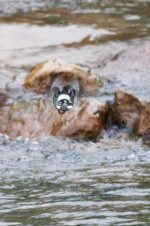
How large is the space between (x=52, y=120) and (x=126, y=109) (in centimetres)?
76

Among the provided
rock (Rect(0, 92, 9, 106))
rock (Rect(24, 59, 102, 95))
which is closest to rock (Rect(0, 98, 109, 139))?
rock (Rect(0, 92, 9, 106))

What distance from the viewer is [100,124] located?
912 cm

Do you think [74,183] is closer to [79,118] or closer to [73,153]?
[73,153]

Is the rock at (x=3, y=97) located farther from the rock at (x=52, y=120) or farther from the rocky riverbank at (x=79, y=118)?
the rock at (x=52, y=120)

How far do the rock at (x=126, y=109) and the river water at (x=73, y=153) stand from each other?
0.24 metres

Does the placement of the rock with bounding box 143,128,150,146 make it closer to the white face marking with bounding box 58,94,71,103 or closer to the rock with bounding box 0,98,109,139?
the rock with bounding box 0,98,109,139

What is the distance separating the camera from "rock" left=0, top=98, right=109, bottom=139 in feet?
29.4

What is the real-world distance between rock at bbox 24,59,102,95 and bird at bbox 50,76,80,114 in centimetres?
8

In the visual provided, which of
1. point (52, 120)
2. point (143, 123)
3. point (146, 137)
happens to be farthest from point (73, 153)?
point (52, 120)

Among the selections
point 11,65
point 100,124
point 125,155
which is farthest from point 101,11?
point 125,155

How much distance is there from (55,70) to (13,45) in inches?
91.1

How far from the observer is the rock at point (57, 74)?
10.6m

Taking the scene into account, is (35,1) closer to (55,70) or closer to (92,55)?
(92,55)

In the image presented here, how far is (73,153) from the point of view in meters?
8.23
